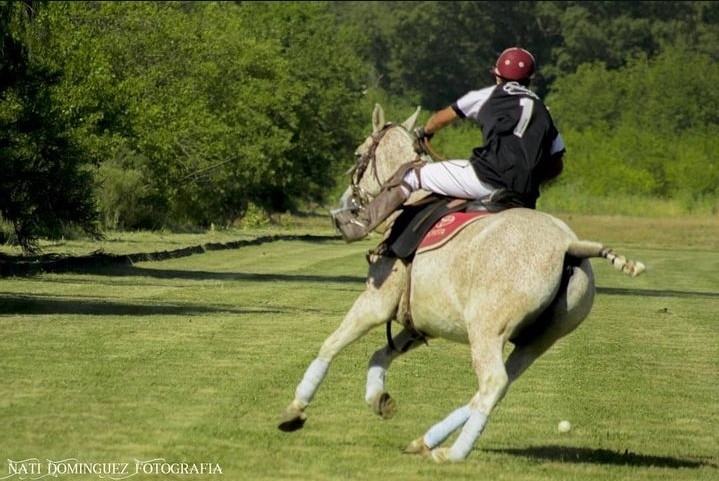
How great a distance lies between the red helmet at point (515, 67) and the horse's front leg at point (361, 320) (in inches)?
58.7

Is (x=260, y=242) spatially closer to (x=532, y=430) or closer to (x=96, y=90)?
(x=96, y=90)

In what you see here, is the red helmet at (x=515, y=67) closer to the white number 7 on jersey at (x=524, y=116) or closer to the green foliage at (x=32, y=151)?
the white number 7 on jersey at (x=524, y=116)

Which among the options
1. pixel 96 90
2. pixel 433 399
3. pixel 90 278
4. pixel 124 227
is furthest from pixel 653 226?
pixel 433 399

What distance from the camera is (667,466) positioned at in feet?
37.0

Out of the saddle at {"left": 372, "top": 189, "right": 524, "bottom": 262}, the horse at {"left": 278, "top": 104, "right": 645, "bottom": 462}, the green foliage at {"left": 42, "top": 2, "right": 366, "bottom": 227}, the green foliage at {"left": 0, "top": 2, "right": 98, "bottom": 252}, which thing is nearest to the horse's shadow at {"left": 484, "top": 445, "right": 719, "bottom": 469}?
the horse at {"left": 278, "top": 104, "right": 645, "bottom": 462}

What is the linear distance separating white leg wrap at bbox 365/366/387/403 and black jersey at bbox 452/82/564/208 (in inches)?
61.2

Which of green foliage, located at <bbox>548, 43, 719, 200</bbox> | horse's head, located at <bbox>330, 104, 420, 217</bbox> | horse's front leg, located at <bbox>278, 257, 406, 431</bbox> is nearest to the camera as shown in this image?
horse's front leg, located at <bbox>278, 257, 406, 431</bbox>

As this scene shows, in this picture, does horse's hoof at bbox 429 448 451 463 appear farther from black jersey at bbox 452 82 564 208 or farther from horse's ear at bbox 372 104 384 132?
horse's ear at bbox 372 104 384 132

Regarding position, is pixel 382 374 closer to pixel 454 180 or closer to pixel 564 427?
pixel 454 180

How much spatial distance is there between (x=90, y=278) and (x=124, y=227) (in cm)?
2238

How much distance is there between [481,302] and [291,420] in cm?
159

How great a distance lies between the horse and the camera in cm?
1069

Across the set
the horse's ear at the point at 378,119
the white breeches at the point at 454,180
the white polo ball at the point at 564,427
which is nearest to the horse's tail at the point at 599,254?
the white breeches at the point at 454,180

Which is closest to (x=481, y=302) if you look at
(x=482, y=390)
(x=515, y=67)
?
(x=482, y=390)
